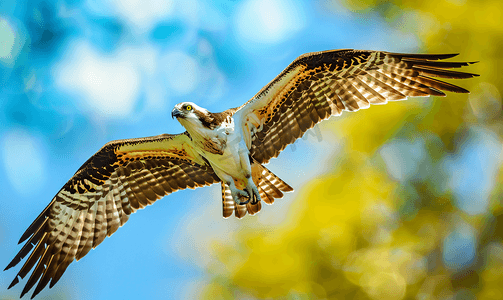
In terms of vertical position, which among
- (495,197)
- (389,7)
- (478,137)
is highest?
(389,7)

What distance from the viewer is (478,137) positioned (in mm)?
11656

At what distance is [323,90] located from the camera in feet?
24.4

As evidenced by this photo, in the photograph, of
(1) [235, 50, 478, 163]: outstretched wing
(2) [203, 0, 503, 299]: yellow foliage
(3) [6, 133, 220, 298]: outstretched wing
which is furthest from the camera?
(2) [203, 0, 503, 299]: yellow foliage

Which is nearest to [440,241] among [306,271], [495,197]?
[495,197]

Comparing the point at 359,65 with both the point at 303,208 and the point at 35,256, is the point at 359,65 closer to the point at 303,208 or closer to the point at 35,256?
the point at 303,208

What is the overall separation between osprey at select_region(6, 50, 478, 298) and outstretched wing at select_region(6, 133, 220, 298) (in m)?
0.02

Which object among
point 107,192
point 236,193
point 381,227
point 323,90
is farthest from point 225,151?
point 381,227

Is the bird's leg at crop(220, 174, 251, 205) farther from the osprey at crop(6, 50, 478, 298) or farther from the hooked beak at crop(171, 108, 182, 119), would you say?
the hooked beak at crop(171, 108, 182, 119)

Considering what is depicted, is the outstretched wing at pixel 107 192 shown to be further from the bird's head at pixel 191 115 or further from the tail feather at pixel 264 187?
the bird's head at pixel 191 115

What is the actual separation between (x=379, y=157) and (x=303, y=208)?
247 centimetres

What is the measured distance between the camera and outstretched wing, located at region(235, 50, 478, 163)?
6969 millimetres

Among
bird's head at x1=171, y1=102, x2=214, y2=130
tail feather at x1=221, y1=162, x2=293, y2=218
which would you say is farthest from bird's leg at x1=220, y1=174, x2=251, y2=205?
bird's head at x1=171, y1=102, x2=214, y2=130

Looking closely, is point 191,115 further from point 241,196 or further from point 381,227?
point 381,227

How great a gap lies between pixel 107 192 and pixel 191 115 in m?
2.67
